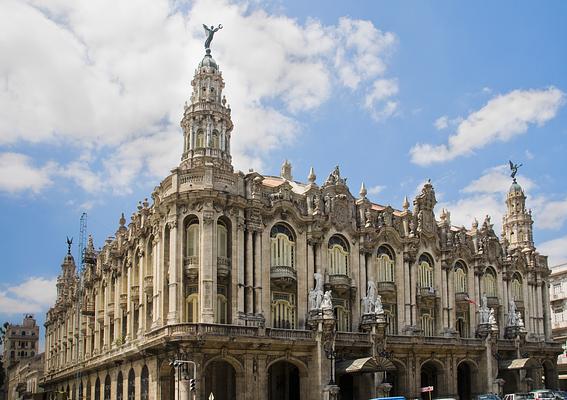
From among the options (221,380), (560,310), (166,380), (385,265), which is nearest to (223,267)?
(221,380)

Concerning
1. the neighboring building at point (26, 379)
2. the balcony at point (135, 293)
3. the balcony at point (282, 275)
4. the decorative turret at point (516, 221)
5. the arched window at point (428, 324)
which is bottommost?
the neighboring building at point (26, 379)

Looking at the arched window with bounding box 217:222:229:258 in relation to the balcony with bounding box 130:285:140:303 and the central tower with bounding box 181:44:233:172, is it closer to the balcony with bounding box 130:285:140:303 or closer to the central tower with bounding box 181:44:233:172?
the central tower with bounding box 181:44:233:172

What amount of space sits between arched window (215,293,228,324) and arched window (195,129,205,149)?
482 inches

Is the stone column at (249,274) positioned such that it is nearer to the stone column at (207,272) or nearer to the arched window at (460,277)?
the stone column at (207,272)

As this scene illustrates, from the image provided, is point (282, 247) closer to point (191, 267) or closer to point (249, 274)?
point (249, 274)

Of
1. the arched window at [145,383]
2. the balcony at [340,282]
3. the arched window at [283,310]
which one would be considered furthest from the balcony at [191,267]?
the balcony at [340,282]

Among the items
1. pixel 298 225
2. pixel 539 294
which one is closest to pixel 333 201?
pixel 298 225

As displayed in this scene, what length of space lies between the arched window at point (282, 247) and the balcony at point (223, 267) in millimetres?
4538

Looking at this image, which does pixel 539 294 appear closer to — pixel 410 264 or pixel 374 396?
pixel 410 264

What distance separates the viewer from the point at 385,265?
66938 mm

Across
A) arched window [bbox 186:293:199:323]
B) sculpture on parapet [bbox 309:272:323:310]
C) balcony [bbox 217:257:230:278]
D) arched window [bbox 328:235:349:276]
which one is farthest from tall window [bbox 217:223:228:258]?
arched window [bbox 328:235:349:276]

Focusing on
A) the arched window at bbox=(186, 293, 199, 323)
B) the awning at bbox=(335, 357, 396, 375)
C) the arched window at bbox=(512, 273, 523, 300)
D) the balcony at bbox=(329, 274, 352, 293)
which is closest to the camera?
the arched window at bbox=(186, 293, 199, 323)

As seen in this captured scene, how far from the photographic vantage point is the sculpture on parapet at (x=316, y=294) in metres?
58.8

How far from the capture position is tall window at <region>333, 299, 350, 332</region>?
6230 centimetres
